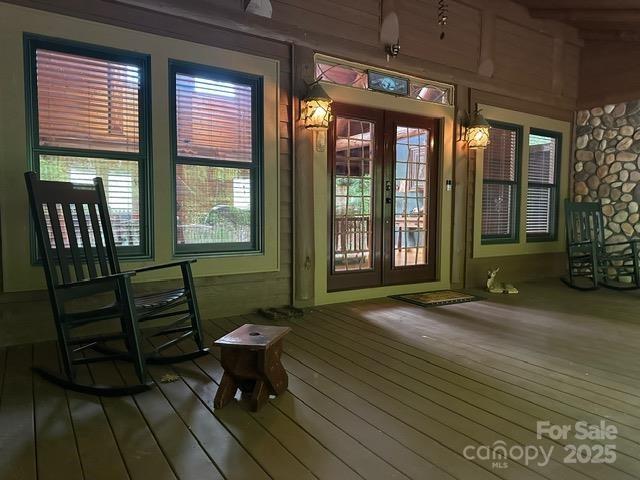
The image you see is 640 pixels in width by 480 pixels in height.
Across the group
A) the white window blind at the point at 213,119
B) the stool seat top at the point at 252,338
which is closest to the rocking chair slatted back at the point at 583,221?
the white window blind at the point at 213,119

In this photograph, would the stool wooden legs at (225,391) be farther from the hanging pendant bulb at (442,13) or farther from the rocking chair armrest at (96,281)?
the hanging pendant bulb at (442,13)

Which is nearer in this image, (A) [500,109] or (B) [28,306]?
(B) [28,306]

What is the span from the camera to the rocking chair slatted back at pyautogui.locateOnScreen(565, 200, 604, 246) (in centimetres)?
492

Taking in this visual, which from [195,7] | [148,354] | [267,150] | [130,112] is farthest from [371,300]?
[195,7]

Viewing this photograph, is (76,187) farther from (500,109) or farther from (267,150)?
(500,109)

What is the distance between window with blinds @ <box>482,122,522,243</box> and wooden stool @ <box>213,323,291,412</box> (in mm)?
3778

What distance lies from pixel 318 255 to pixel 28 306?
85.9 inches

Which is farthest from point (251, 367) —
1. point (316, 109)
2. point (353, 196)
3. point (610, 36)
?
point (610, 36)

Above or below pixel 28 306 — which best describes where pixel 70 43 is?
above

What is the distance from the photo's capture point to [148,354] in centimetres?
241

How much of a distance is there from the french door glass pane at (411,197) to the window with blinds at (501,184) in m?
0.90

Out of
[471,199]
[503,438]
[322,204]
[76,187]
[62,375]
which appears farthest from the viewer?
[471,199]

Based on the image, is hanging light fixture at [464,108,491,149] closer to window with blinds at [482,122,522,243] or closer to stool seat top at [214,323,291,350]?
window with blinds at [482,122,522,243]

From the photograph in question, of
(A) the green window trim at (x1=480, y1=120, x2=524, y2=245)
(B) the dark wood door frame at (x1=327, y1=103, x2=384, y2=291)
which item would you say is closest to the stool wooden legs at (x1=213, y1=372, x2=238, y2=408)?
(B) the dark wood door frame at (x1=327, y1=103, x2=384, y2=291)
